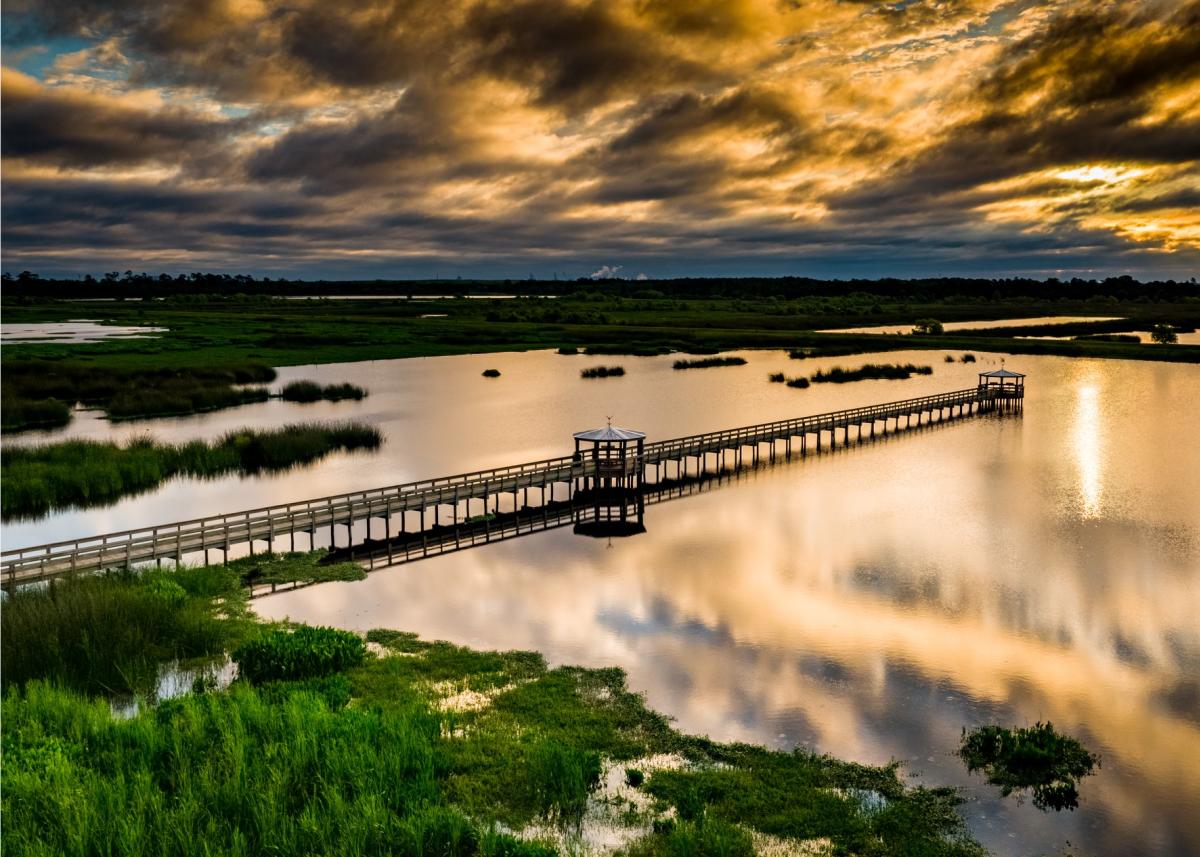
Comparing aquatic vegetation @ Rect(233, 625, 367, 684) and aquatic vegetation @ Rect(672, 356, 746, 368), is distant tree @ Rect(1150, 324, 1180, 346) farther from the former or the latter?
aquatic vegetation @ Rect(233, 625, 367, 684)

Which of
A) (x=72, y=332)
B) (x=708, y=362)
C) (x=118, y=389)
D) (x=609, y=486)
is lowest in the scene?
(x=609, y=486)

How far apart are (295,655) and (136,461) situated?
2936 centimetres

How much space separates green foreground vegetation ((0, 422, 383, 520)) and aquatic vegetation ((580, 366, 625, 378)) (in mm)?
38912

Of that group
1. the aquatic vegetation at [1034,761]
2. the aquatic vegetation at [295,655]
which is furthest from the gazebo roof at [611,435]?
the aquatic vegetation at [1034,761]

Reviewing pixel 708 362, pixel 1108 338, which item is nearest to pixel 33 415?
pixel 708 362

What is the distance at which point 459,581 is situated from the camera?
32.2m

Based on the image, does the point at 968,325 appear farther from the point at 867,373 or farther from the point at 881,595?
the point at 881,595

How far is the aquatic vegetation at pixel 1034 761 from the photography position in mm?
18125

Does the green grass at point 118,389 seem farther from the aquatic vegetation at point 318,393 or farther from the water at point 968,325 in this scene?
the water at point 968,325

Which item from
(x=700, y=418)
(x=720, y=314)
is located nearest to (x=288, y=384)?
(x=700, y=418)

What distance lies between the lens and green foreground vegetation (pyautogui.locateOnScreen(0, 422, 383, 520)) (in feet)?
136

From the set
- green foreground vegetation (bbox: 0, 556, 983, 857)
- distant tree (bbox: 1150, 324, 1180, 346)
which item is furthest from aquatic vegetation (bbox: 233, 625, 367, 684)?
distant tree (bbox: 1150, 324, 1180, 346)


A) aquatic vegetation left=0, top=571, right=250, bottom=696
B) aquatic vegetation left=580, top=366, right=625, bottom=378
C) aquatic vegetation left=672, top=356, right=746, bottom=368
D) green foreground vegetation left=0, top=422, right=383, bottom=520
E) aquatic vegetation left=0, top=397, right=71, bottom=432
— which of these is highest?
aquatic vegetation left=672, top=356, right=746, bottom=368

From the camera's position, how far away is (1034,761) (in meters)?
18.9
